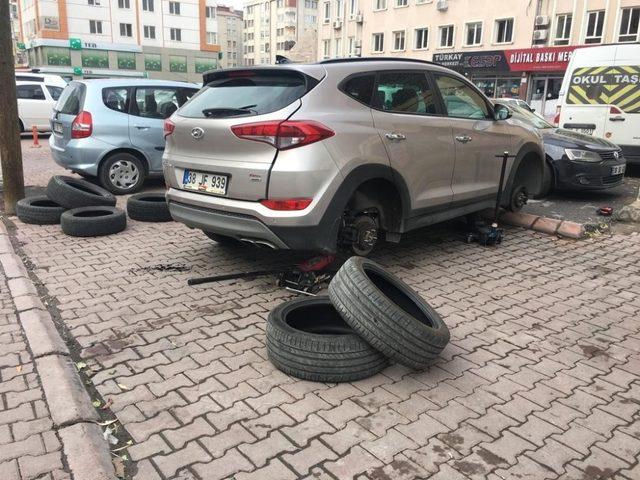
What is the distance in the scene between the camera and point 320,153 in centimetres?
419

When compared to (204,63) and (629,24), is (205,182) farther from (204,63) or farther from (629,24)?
(204,63)

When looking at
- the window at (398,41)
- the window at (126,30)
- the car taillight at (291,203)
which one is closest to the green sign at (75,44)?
the window at (126,30)

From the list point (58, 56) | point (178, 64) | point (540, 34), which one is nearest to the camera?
point (540, 34)

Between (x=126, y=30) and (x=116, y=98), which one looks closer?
(x=116, y=98)

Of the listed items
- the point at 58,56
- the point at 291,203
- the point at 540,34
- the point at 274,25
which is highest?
the point at 274,25

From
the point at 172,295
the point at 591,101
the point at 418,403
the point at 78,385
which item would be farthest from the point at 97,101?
the point at 591,101

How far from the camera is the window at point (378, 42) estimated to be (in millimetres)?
44812

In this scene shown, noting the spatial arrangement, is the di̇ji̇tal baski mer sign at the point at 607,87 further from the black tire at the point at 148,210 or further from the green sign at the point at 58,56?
the green sign at the point at 58,56

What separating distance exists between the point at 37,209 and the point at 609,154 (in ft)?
27.8

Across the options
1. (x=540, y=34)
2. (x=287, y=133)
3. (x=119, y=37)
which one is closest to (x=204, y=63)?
(x=119, y=37)

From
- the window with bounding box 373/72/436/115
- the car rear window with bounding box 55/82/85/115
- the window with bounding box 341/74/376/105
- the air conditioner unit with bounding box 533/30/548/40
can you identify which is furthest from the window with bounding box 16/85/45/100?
the air conditioner unit with bounding box 533/30/548/40

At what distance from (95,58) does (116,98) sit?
59.6 m

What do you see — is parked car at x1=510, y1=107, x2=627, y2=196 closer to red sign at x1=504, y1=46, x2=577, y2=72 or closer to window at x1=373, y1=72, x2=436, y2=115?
window at x1=373, y1=72, x2=436, y2=115

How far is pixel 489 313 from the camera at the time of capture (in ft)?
14.6
